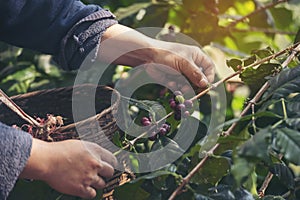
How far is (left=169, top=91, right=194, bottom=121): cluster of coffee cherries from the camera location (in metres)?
1.24

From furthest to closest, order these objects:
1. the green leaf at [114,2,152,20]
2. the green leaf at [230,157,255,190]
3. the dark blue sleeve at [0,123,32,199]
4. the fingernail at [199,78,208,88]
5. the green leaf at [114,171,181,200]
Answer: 1. the green leaf at [114,2,152,20]
2. the fingernail at [199,78,208,88]
3. the green leaf at [114,171,181,200]
4. the dark blue sleeve at [0,123,32,199]
5. the green leaf at [230,157,255,190]

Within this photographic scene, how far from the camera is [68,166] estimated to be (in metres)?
0.99

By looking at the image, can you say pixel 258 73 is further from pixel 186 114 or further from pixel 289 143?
pixel 289 143

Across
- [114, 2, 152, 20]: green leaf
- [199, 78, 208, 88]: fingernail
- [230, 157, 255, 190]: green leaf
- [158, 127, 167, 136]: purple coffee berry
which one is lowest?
[114, 2, 152, 20]: green leaf

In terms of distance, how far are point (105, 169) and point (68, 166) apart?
6cm

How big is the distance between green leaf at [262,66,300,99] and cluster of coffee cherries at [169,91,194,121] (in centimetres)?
20

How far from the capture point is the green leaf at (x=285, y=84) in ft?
3.39

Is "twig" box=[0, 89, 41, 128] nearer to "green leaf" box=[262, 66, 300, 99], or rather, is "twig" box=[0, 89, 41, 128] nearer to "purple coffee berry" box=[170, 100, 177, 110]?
"purple coffee berry" box=[170, 100, 177, 110]

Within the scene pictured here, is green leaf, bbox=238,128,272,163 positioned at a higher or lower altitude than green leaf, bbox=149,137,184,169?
higher

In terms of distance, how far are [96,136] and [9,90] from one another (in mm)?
728

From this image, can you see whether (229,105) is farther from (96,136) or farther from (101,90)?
(96,136)

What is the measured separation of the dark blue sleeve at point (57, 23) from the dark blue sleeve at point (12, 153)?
440mm

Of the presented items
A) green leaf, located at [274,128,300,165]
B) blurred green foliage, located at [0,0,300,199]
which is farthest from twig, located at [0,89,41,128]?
green leaf, located at [274,128,300,165]

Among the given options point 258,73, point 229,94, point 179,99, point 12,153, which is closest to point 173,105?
point 179,99
